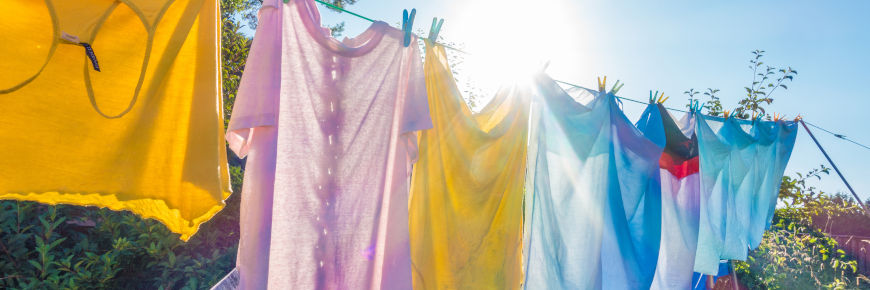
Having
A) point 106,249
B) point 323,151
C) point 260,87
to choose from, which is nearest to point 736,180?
point 323,151

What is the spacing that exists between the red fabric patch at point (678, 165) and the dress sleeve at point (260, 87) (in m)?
2.15

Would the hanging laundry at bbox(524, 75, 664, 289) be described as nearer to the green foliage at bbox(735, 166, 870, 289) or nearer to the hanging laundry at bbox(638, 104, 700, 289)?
the hanging laundry at bbox(638, 104, 700, 289)

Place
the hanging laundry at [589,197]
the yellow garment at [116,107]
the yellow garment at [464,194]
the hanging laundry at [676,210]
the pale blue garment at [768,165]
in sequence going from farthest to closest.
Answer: the pale blue garment at [768,165] < the hanging laundry at [676,210] < the hanging laundry at [589,197] < the yellow garment at [464,194] < the yellow garment at [116,107]

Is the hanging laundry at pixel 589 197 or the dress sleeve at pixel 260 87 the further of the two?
the hanging laundry at pixel 589 197

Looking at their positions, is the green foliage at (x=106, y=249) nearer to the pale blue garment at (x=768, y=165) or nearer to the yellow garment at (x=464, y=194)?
the yellow garment at (x=464, y=194)

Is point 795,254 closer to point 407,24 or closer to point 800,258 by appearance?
point 800,258

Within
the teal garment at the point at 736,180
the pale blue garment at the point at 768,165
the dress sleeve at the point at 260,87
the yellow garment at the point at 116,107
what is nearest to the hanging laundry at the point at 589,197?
the teal garment at the point at 736,180

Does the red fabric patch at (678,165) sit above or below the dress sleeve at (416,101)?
below

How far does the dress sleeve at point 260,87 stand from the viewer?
1.36 m

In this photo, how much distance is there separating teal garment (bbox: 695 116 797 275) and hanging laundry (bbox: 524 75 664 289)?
681mm

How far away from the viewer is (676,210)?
2.57 meters

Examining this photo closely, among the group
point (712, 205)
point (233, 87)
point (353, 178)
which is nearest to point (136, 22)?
point (353, 178)

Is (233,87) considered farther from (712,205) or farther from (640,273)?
(712,205)

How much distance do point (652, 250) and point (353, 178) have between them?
1606 millimetres
